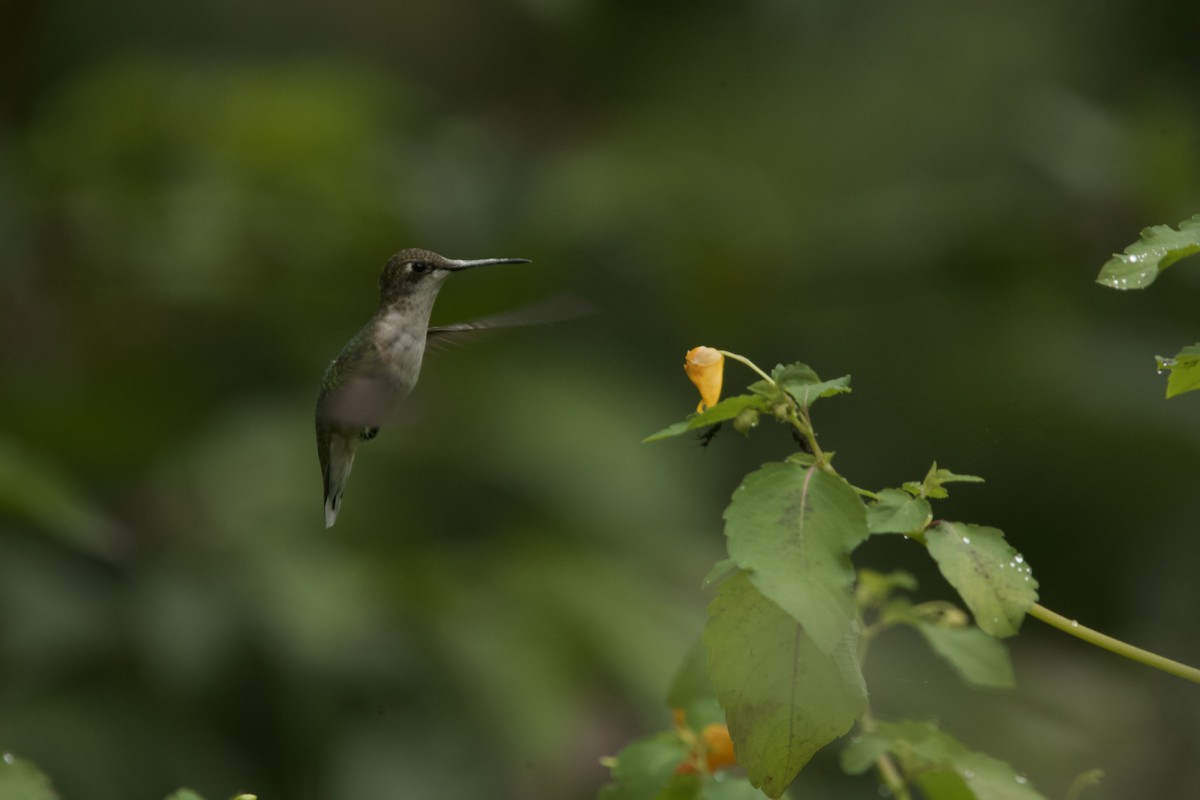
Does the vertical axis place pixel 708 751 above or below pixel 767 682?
below

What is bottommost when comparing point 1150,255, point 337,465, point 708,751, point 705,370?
point 708,751

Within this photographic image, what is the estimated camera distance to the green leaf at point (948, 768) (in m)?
1.39

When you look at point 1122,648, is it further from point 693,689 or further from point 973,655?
point 693,689

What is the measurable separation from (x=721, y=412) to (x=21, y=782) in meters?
0.79

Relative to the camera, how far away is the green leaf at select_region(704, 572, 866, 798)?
1141 millimetres

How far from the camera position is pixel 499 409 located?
4.41m

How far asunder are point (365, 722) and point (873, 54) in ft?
14.7

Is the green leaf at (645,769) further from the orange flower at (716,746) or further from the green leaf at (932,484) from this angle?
the green leaf at (932,484)

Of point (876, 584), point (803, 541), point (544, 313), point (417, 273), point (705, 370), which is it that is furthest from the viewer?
point (876, 584)

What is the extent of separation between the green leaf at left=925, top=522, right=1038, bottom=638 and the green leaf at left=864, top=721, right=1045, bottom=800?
0.33 m

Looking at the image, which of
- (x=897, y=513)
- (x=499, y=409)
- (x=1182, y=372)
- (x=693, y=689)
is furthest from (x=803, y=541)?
(x=499, y=409)

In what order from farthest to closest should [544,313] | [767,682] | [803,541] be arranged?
[544,313] < [767,682] < [803,541]

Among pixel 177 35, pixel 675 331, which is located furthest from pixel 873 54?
pixel 177 35

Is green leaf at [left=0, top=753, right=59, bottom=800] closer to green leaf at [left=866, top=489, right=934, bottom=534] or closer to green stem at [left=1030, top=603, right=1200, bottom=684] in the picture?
green leaf at [left=866, top=489, right=934, bottom=534]
